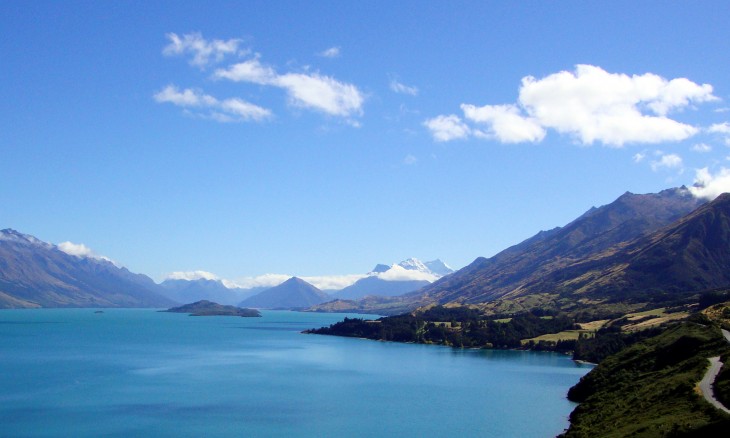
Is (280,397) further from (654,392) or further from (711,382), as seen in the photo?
(711,382)

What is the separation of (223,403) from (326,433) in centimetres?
3161

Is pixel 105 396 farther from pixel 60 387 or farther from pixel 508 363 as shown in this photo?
pixel 508 363

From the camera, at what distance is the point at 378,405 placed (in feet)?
375

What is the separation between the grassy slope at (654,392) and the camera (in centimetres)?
5819

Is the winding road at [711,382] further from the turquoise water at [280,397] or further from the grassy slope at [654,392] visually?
the turquoise water at [280,397]

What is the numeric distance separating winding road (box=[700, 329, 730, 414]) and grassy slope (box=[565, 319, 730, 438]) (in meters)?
0.82

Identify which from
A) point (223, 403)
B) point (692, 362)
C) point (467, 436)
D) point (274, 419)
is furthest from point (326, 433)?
point (692, 362)

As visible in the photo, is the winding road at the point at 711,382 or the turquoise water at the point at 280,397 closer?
the winding road at the point at 711,382

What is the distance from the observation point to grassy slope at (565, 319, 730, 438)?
58.2 metres

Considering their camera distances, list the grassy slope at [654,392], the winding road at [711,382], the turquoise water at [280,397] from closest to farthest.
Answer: the grassy slope at [654,392] → the winding road at [711,382] → the turquoise water at [280,397]

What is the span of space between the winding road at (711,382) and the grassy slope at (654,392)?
0.82 meters

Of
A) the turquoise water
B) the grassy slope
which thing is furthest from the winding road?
the turquoise water

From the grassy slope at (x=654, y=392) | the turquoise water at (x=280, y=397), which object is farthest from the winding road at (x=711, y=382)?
the turquoise water at (x=280, y=397)

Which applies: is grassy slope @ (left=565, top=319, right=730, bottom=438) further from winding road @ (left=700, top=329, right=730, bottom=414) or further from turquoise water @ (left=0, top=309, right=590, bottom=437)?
turquoise water @ (left=0, top=309, right=590, bottom=437)
